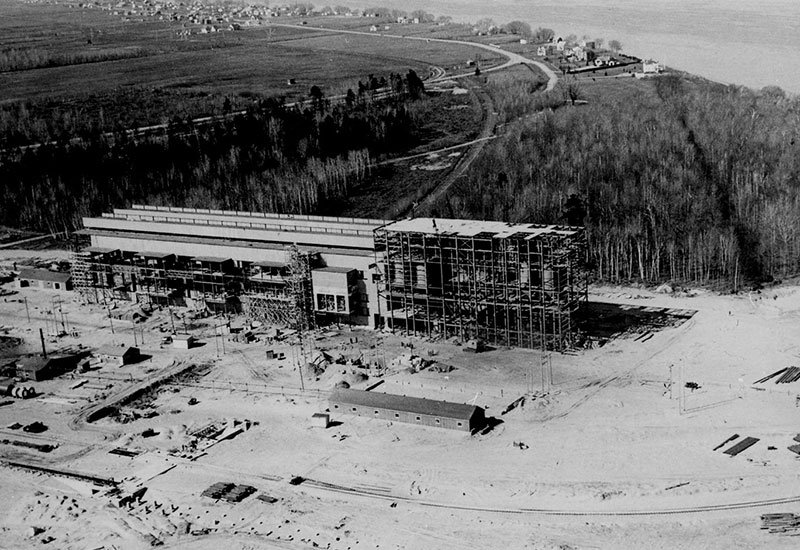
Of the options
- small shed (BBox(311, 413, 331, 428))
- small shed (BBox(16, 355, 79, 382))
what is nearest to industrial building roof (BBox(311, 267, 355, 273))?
small shed (BBox(311, 413, 331, 428))

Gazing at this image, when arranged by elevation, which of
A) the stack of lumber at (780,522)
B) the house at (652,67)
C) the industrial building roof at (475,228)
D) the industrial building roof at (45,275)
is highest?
the house at (652,67)

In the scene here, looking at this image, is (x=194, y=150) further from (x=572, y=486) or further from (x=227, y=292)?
(x=572, y=486)

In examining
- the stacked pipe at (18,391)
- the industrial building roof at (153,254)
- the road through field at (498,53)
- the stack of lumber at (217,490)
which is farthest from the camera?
the road through field at (498,53)

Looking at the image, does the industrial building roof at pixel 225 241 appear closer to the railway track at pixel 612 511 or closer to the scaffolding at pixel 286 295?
the scaffolding at pixel 286 295

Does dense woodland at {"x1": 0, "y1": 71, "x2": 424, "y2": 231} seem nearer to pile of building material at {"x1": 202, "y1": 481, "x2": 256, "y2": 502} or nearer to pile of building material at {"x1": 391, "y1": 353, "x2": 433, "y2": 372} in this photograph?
pile of building material at {"x1": 391, "y1": 353, "x2": 433, "y2": 372}

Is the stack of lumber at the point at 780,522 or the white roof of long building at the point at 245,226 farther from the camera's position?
the white roof of long building at the point at 245,226

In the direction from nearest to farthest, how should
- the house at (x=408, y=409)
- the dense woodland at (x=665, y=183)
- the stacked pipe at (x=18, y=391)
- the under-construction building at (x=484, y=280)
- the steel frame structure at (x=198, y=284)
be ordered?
the house at (x=408, y=409)
the stacked pipe at (x=18, y=391)
the under-construction building at (x=484, y=280)
the steel frame structure at (x=198, y=284)
the dense woodland at (x=665, y=183)

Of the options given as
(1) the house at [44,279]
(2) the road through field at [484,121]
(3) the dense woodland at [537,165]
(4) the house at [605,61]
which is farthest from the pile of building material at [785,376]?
(4) the house at [605,61]
